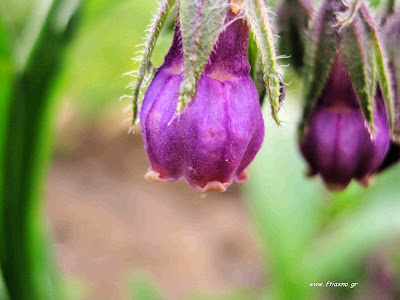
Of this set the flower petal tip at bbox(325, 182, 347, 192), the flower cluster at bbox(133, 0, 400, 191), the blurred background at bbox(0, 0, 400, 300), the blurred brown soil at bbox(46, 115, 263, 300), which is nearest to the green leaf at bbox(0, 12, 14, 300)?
the blurred background at bbox(0, 0, 400, 300)

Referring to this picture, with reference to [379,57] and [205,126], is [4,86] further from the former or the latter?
[379,57]

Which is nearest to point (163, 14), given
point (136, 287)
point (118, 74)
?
point (136, 287)

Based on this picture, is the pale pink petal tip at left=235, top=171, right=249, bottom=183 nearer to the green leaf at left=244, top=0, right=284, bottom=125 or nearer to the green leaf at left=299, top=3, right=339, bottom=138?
the green leaf at left=244, top=0, right=284, bottom=125

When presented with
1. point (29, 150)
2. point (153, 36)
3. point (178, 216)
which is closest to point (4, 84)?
point (29, 150)

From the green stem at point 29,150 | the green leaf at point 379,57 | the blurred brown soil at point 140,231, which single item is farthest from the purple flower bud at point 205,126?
the blurred brown soil at point 140,231

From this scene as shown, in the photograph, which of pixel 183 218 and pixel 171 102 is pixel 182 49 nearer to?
pixel 171 102

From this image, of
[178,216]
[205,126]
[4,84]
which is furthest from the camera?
[178,216]
